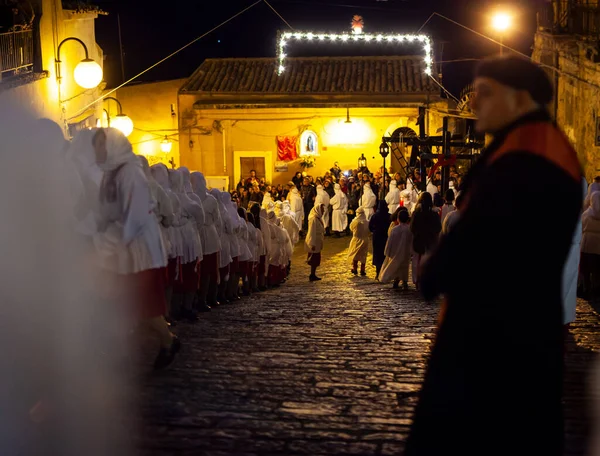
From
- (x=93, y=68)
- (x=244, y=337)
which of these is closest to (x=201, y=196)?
(x=244, y=337)

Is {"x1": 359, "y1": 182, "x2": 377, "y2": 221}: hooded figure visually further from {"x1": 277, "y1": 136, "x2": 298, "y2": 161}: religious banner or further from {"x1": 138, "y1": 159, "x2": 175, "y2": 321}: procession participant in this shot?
{"x1": 138, "y1": 159, "x2": 175, "y2": 321}: procession participant

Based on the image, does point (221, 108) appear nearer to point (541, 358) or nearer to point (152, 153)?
point (152, 153)

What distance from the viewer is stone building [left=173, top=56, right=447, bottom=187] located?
110ft

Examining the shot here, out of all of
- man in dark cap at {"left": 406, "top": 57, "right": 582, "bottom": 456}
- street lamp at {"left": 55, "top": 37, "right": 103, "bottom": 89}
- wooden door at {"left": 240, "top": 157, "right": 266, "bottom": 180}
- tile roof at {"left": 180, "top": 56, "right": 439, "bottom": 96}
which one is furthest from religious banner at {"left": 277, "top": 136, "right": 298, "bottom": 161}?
man in dark cap at {"left": 406, "top": 57, "right": 582, "bottom": 456}

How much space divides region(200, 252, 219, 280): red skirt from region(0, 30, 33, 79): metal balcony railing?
14.7 feet

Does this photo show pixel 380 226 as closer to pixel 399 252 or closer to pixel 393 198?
pixel 399 252

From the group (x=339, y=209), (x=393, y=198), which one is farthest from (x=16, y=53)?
(x=339, y=209)

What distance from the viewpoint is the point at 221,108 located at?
3369cm

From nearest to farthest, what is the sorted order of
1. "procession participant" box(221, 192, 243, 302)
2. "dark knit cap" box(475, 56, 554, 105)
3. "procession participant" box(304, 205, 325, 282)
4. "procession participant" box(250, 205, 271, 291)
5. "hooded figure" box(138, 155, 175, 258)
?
"dark knit cap" box(475, 56, 554, 105), "hooded figure" box(138, 155, 175, 258), "procession participant" box(221, 192, 243, 302), "procession participant" box(250, 205, 271, 291), "procession participant" box(304, 205, 325, 282)

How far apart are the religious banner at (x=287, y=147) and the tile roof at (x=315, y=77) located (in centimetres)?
182

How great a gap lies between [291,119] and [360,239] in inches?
624

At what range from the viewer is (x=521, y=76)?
11.1 ft

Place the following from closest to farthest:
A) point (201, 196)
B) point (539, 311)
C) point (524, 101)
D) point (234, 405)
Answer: point (539, 311) → point (524, 101) → point (234, 405) → point (201, 196)

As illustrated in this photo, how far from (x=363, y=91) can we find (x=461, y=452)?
31131 mm
